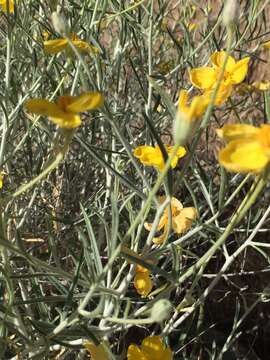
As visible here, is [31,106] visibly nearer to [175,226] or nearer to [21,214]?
[175,226]

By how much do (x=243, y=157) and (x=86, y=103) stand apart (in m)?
0.19

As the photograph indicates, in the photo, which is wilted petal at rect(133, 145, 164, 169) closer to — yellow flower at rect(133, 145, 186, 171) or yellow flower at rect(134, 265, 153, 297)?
yellow flower at rect(133, 145, 186, 171)

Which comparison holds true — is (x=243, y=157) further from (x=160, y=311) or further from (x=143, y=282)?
(x=143, y=282)

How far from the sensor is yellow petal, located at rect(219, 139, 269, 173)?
635 mm

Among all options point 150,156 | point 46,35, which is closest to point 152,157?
point 150,156

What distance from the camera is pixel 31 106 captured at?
2.20 feet

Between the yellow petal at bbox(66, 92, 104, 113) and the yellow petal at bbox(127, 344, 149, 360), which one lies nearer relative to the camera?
the yellow petal at bbox(66, 92, 104, 113)

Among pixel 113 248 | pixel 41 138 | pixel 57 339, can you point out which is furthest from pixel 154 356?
pixel 41 138

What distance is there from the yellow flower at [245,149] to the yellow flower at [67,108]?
160 millimetres

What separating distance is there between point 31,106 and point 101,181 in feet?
3.19

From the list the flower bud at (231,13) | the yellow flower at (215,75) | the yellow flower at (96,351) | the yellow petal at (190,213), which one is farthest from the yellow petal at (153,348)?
the flower bud at (231,13)

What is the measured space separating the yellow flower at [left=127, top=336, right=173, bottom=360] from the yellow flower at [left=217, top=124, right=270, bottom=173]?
45cm

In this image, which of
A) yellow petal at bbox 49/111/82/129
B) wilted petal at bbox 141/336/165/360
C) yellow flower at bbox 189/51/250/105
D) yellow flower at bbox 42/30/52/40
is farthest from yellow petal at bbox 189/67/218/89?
yellow flower at bbox 42/30/52/40

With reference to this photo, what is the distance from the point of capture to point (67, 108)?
26.6 inches
